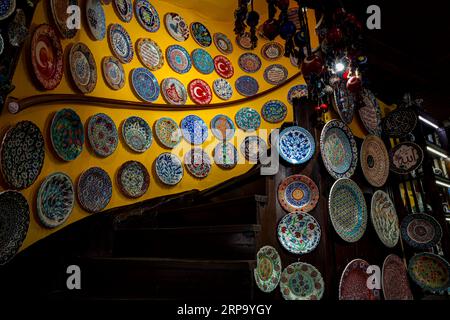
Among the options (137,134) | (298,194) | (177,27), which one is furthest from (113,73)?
(298,194)

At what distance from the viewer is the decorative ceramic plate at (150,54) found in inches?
125

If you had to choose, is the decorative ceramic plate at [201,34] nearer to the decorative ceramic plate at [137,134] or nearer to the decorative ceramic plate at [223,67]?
the decorative ceramic plate at [223,67]

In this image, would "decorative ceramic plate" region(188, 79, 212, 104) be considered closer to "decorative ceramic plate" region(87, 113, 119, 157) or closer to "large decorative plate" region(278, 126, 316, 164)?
"decorative ceramic plate" region(87, 113, 119, 157)

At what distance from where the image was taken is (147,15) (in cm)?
339

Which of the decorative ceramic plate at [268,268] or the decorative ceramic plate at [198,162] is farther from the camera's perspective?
the decorative ceramic plate at [198,162]

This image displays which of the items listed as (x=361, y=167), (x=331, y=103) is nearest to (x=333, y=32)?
(x=331, y=103)

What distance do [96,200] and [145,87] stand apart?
1292 mm

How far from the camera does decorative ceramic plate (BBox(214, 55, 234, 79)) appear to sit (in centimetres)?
399

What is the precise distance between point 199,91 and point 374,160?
2083mm

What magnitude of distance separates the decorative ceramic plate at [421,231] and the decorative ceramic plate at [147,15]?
324 centimetres

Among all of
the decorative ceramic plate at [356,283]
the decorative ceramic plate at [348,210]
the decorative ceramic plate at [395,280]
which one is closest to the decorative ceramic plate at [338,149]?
the decorative ceramic plate at [348,210]

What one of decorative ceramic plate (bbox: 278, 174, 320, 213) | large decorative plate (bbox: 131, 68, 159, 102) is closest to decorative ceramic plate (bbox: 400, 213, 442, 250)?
decorative ceramic plate (bbox: 278, 174, 320, 213)

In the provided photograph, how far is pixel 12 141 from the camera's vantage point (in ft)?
5.47
